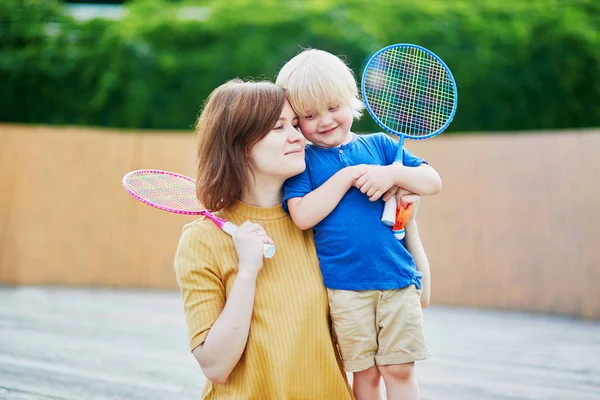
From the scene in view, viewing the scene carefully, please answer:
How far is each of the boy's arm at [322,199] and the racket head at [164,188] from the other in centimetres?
39

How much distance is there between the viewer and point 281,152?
7.12 feet

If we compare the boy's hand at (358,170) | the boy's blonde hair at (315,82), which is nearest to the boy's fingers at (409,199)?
the boy's hand at (358,170)

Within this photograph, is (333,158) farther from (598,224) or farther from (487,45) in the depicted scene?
(487,45)

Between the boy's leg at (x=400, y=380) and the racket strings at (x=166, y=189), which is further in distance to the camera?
the racket strings at (x=166, y=189)

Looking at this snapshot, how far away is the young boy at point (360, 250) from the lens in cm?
219

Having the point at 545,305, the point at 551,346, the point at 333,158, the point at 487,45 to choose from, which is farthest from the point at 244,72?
the point at 333,158

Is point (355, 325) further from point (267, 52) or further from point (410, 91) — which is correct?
point (267, 52)

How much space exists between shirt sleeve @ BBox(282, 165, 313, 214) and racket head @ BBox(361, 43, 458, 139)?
0.44 m

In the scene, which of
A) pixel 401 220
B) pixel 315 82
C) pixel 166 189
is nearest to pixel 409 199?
pixel 401 220

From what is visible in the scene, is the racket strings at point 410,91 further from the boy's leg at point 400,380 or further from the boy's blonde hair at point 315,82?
the boy's leg at point 400,380

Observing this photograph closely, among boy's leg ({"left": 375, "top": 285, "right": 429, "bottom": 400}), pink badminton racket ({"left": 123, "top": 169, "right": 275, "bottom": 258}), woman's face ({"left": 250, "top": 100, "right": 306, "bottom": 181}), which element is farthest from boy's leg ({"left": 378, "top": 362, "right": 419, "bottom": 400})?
pink badminton racket ({"left": 123, "top": 169, "right": 275, "bottom": 258})

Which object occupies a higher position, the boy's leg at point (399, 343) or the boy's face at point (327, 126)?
the boy's face at point (327, 126)

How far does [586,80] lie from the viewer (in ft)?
29.5

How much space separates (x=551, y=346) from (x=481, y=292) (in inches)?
90.0
